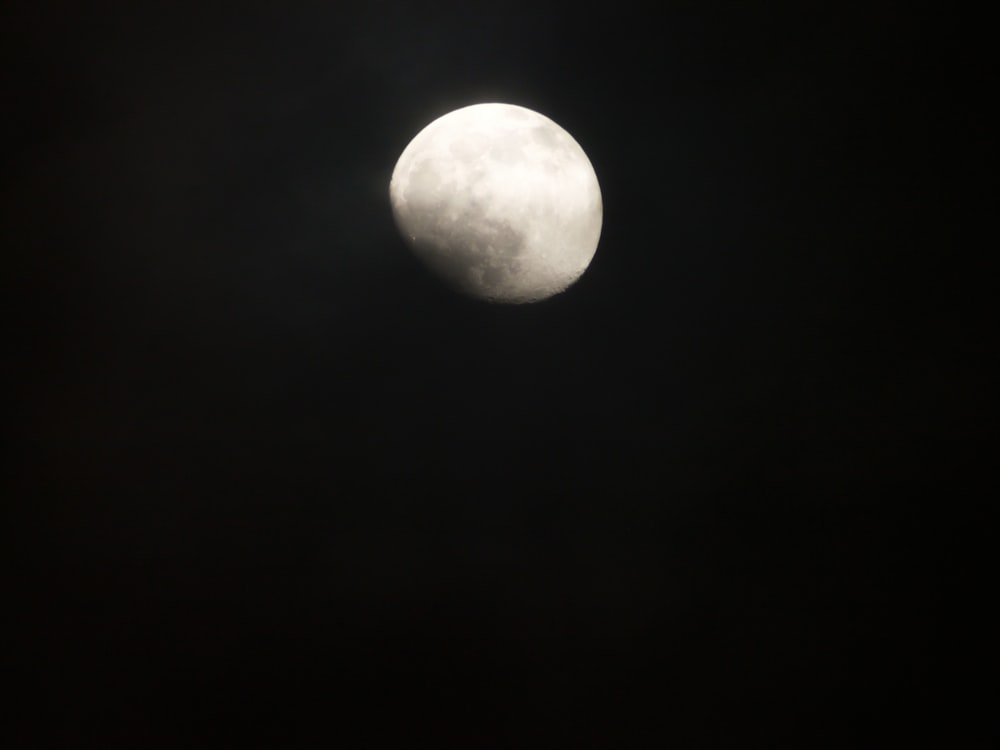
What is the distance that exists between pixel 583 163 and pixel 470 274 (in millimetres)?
478

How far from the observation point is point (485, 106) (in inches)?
68.1

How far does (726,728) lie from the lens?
2.12 m

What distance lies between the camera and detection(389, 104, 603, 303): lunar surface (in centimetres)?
158

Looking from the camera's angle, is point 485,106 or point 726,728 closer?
point 485,106

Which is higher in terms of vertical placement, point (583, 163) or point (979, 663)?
point (583, 163)

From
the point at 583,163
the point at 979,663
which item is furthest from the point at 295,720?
the point at 979,663

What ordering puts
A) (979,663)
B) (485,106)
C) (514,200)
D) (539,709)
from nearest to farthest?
(514,200) → (485,106) → (979,663) → (539,709)

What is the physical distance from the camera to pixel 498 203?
1.58 metres

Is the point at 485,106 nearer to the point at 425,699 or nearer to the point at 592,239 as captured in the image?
the point at 592,239

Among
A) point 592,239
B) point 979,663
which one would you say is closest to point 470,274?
point 592,239

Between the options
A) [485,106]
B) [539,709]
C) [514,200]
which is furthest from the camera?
[539,709]

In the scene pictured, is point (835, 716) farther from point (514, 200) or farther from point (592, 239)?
point (514, 200)

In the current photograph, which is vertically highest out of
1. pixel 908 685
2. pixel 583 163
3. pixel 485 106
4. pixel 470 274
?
pixel 485 106

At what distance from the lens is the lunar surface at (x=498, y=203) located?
1584mm
